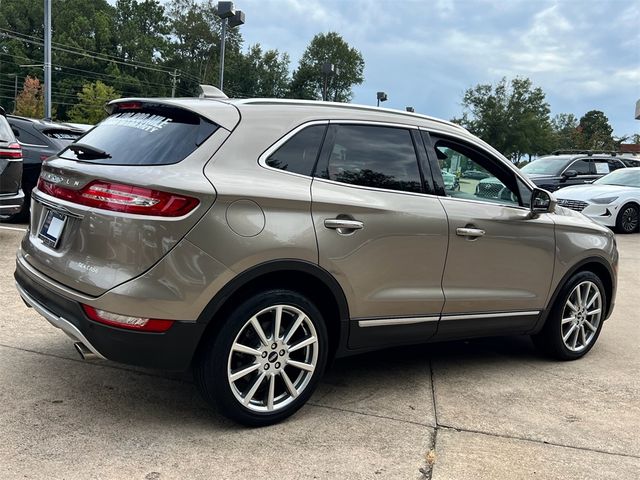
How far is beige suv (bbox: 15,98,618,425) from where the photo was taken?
2.97 meters

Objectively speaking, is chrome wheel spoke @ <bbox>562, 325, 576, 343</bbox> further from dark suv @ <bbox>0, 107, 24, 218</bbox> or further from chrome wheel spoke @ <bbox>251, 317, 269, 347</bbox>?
dark suv @ <bbox>0, 107, 24, 218</bbox>

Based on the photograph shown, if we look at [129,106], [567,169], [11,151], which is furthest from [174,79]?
[129,106]

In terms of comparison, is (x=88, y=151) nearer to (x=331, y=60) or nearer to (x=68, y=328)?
(x=68, y=328)

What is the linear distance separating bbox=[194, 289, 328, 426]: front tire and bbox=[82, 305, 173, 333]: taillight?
28 centimetres

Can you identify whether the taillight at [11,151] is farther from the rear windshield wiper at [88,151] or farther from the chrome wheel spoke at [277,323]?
the chrome wheel spoke at [277,323]

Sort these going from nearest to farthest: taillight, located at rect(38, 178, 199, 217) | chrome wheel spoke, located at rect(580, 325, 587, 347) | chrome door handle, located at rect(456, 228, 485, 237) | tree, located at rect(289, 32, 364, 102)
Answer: taillight, located at rect(38, 178, 199, 217), chrome door handle, located at rect(456, 228, 485, 237), chrome wheel spoke, located at rect(580, 325, 587, 347), tree, located at rect(289, 32, 364, 102)

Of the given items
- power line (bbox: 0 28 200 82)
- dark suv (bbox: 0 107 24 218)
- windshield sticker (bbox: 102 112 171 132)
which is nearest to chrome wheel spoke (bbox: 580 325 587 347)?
windshield sticker (bbox: 102 112 171 132)

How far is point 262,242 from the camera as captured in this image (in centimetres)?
312

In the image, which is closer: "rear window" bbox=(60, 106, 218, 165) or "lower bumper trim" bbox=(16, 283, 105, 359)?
"lower bumper trim" bbox=(16, 283, 105, 359)

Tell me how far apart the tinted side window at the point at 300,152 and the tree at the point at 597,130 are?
198 feet

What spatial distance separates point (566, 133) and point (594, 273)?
235 feet

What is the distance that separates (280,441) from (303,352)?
49 cm

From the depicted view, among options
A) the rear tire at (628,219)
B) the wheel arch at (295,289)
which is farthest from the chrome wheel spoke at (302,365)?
the rear tire at (628,219)

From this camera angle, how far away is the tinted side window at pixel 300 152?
11.0 feet
